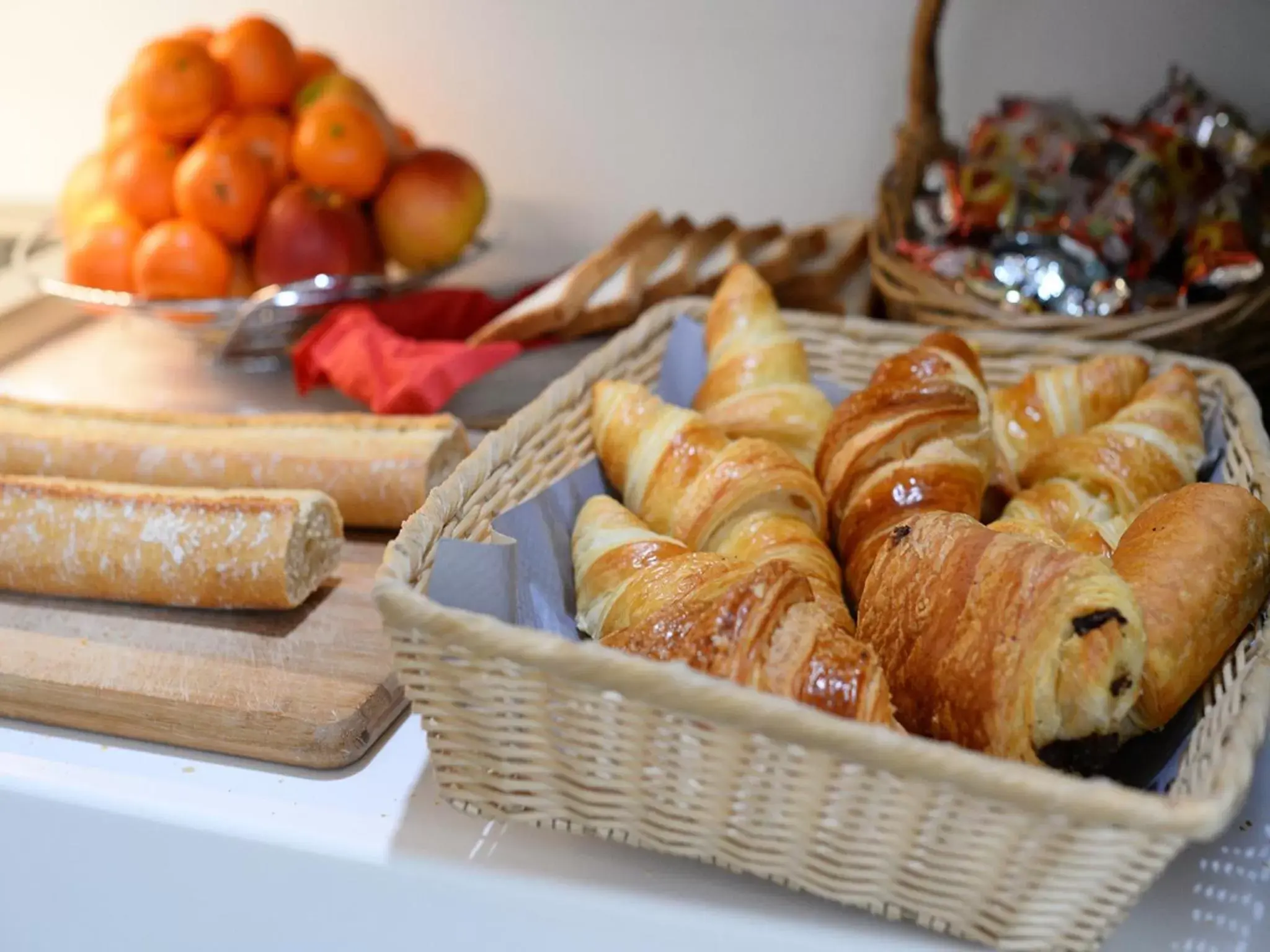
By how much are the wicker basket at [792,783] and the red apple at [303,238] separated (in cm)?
66

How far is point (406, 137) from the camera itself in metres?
1.42

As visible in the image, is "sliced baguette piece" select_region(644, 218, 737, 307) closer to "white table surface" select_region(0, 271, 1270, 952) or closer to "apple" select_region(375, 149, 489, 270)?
"apple" select_region(375, 149, 489, 270)

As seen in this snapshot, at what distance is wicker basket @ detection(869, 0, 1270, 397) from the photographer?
1.03 meters

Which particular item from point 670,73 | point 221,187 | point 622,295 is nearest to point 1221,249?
point 622,295

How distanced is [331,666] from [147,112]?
81cm

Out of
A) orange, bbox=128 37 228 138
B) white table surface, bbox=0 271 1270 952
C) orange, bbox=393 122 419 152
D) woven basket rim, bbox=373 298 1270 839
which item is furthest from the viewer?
orange, bbox=393 122 419 152

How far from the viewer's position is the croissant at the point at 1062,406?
91 cm

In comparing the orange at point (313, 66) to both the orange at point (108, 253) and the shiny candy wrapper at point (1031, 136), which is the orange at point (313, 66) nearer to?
the orange at point (108, 253)

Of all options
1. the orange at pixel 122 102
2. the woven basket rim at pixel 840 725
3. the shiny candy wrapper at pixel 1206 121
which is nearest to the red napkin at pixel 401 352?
the orange at pixel 122 102

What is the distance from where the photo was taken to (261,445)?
101cm

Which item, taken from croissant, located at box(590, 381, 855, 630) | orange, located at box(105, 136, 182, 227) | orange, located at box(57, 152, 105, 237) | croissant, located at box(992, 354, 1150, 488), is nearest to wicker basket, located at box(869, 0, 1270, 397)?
croissant, located at box(992, 354, 1150, 488)

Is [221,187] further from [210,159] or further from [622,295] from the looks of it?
[622,295]

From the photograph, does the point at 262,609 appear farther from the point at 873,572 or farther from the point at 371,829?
the point at 873,572

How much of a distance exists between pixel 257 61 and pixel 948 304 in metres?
0.83
